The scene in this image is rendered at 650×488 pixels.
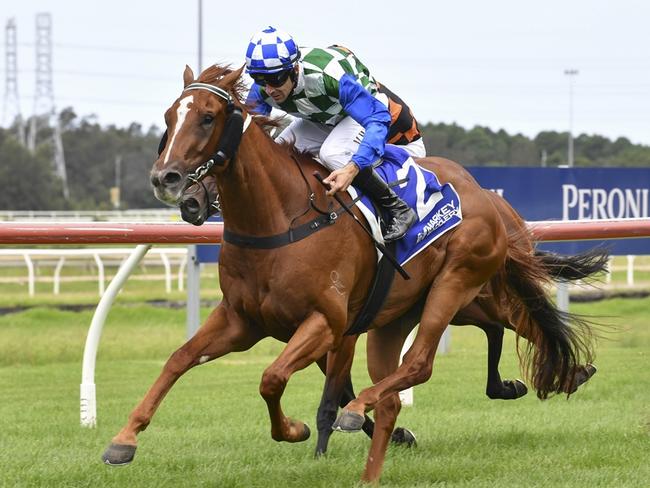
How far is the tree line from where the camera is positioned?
3831 centimetres

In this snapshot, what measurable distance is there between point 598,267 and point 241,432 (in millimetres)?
2007

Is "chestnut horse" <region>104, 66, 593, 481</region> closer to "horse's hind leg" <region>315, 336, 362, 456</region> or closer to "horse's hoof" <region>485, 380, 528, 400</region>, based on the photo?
"horse's hind leg" <region>315, 336, 362, 456</region>

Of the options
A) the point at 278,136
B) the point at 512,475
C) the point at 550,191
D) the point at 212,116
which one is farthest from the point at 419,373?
the point at 550,191

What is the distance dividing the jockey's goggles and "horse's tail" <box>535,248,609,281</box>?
6.66 ft

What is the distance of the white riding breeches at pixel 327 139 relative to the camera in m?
4.76

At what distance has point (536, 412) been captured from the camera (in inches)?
262

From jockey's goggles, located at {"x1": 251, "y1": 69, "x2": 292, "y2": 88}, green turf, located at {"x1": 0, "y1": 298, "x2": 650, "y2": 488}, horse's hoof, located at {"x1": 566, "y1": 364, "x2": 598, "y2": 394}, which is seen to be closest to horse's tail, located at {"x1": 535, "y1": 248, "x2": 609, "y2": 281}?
green turf, located at {"x1": 0, "y1": 298, "x2": 650, "y2": 488}

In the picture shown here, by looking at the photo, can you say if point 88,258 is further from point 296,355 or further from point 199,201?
point 296,355

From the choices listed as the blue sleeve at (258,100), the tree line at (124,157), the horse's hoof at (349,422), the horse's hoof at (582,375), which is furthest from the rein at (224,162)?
the tree line at (124,157)

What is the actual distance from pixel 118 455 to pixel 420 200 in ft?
5.57

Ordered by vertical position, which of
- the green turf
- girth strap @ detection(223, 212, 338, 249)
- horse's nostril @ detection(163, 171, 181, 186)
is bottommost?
the green turf

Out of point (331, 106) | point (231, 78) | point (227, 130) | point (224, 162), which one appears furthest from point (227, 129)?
point (331, 106)

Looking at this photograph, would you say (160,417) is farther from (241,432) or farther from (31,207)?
(31,207)

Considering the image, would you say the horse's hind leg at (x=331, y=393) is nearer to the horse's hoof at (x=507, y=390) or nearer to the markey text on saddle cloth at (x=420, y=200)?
the markey text on saddle cloth at (x=420, y=200)
